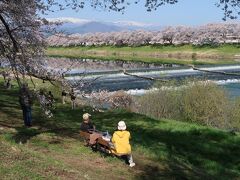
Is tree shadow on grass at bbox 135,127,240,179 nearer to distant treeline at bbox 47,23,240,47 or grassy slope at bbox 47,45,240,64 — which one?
grassy slope at bbox 47,45,240,64

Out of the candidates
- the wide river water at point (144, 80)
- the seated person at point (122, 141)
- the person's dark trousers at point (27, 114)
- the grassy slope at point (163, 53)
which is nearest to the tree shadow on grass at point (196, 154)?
the seated person at point (122, 141)

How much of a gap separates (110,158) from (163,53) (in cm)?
13049

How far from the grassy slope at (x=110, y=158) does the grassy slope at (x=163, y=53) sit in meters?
87.2

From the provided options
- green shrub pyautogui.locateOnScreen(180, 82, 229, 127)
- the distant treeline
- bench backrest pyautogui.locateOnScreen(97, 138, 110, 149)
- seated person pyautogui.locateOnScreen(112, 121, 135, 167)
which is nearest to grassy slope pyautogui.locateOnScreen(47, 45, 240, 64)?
the distant treeline

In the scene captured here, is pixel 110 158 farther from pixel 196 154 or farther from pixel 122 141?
pixel 196 154

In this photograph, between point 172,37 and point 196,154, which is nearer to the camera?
point 196,154

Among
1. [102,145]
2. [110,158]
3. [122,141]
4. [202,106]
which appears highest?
[122,141]

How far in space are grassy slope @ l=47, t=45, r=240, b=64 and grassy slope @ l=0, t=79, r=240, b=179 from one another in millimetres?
87186

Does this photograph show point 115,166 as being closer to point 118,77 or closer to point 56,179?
point 56,179

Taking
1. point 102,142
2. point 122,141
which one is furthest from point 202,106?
point 122,141

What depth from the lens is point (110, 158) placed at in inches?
619

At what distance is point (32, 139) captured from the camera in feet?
60.9

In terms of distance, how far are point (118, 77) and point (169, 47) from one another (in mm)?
77114

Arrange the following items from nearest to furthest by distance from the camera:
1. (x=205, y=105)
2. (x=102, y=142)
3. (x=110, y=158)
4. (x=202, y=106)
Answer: (x=110, y=158)
(x=102, y=142)
(x=202, y=106)
(x=205, y=105)
